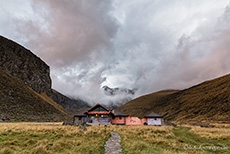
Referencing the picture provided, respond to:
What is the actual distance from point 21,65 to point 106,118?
111m

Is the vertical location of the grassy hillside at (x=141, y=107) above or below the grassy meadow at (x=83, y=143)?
above

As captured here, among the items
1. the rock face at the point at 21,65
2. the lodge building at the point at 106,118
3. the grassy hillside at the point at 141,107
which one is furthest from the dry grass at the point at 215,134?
the rock face at the point at 21,65

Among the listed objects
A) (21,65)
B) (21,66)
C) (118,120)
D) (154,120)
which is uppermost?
(21,65)

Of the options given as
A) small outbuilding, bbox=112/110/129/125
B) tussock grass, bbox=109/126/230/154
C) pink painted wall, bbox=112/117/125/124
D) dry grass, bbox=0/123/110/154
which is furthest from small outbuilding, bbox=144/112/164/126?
dry grass, bbox=0/123/110/154

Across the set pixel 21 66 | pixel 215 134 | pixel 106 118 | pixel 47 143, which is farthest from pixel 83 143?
pixel 21 66

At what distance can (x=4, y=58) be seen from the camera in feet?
337

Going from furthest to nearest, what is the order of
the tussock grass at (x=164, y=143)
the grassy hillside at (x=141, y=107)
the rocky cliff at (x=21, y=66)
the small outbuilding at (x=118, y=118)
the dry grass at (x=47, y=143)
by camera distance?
the grassy hillside at (x=141, y=107), the rocky cliff at (x=21, y=66), the small outbuilding at (x=118, y=118), the tussock grass at (x=164, y=143), the dry grass at (x=47, y=143)

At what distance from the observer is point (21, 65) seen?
113250 mm

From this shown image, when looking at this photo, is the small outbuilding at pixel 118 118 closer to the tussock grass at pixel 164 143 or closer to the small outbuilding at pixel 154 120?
the small outbuilding at pixel 154 120

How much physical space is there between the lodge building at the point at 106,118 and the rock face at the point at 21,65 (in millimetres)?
87527

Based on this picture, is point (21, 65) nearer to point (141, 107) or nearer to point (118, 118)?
point (118, 118)

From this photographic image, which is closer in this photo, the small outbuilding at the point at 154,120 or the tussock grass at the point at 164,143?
the tussock grass at the point at 164,143

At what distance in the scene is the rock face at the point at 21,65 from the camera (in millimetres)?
101981

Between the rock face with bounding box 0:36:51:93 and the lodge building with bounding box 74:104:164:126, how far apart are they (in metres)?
87.5
